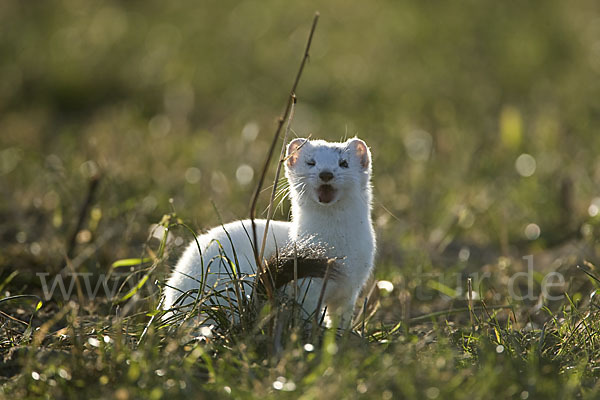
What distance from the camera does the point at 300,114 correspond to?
9375 mm

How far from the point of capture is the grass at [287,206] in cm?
310

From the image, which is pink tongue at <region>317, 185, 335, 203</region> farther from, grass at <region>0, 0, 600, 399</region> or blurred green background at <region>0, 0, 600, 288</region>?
blurred green background at <region>0, 0, 600, 288</region>

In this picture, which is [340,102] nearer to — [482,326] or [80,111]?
[80,111]

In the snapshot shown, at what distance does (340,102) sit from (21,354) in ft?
22.6

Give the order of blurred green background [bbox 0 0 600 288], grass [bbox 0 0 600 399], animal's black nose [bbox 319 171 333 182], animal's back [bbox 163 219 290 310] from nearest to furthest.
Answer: grass [bbox 0 0 600 399] → animal's back [bbox 163 219 290 310] → animal's black nose [bbox 319 171 333 182] → blurred green background [bbox 0 0 600 288]

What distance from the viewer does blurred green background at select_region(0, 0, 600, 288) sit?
5625 millimetres

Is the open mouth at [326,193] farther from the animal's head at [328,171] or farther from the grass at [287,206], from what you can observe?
the grass at [287,206]

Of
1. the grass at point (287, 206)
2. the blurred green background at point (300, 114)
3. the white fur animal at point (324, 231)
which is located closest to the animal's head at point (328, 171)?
the white fur animal at point (324, 231)

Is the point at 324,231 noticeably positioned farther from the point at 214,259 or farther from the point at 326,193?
the point at 214,259

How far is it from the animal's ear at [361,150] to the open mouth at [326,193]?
0.28 meters

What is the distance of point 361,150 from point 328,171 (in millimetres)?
306

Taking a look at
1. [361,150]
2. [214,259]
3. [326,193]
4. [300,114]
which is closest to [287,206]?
[361,150]

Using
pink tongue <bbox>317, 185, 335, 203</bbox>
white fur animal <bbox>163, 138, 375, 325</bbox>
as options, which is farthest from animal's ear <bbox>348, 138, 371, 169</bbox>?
pink tongue <bbox>317, 185, 335, 203</bbox>

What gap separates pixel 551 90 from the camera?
31.0 ft
